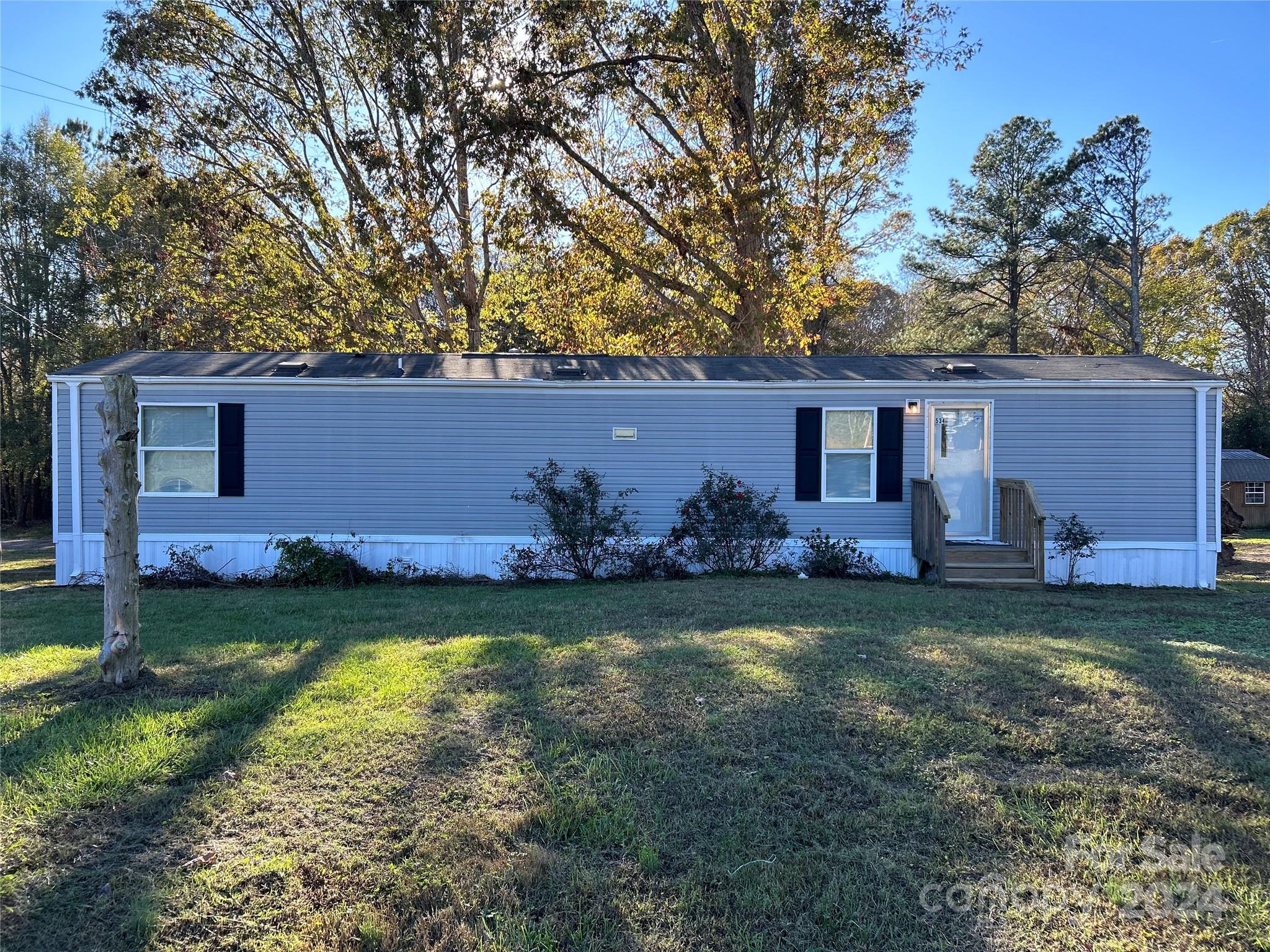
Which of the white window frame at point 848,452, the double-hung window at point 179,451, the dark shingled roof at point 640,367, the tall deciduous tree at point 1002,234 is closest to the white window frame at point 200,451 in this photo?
the double-hung window at point 179,451

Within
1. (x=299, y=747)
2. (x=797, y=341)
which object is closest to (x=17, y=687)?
(x=299, y=747)

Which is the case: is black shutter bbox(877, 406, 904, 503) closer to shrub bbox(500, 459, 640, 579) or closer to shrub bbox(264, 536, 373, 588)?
shrub bbox(500, 459, 640, 579)

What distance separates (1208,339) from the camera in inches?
907

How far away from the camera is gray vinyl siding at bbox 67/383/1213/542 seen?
30.0 ft

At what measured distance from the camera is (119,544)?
13.4 feet

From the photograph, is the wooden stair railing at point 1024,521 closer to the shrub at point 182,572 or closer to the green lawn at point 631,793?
the green lawn at point 631,793

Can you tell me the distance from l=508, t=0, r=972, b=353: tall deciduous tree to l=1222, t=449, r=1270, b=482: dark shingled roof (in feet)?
47.5

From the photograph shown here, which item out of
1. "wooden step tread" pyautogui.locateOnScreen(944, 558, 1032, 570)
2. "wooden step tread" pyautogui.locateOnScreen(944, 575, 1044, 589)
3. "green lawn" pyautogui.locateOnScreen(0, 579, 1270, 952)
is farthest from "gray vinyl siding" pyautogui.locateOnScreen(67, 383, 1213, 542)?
"green lawn" pyautogui.locateOnScreen(0, 579, 1270, 952)

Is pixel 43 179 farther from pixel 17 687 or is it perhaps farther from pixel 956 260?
pixel 956 260

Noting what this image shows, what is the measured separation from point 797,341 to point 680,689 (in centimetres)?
1517

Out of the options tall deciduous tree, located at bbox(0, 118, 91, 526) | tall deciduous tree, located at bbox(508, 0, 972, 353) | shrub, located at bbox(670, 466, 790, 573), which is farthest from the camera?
tall deciduous tree, located at bbox(0, 118, 91, 526)

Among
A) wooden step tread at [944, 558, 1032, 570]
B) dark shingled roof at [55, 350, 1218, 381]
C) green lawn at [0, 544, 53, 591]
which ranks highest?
dark shingled roof at [55, 350, 1218, 381]

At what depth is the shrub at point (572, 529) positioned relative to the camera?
8.95 meters

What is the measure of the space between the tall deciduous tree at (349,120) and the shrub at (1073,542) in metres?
11.7
